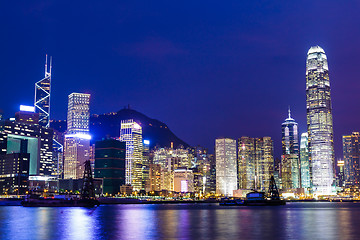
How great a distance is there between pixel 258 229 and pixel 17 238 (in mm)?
37844

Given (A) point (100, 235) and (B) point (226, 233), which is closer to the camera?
(A) point (100, 235)

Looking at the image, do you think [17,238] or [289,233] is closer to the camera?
[17,238]

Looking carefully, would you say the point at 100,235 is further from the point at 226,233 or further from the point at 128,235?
the point at 226,233

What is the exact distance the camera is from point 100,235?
6694 centimetres

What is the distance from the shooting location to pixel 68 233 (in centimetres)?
7069

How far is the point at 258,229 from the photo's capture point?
77750 millimetres

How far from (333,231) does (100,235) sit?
117ft

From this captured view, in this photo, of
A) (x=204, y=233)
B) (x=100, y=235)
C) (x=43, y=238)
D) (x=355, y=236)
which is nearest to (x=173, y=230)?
(x=204, y=233)

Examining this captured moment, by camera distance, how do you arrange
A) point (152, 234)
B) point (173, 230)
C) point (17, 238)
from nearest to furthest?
1. point (17, 238)
2. point (152, 234)
3. point (173, 230)

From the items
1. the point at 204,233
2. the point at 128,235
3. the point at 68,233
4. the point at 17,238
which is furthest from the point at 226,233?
the point at 17,238

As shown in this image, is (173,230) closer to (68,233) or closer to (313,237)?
(68,233)

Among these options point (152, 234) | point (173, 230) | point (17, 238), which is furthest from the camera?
point (173, 230)

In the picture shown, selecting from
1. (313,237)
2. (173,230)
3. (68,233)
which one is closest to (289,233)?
(313,237)

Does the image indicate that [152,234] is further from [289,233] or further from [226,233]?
[289,233]
